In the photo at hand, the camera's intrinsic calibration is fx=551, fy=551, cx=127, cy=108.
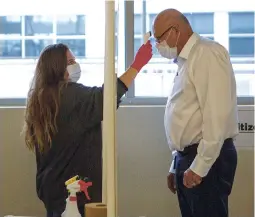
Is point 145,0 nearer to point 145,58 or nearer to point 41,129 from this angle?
point 145,58

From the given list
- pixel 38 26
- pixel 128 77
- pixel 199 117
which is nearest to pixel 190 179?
pixel 199 117

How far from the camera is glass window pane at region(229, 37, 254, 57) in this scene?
284cm

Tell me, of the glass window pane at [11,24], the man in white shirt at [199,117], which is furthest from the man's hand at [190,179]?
the glass window pane at [11,24]

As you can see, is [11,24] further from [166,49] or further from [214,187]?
[214,187]

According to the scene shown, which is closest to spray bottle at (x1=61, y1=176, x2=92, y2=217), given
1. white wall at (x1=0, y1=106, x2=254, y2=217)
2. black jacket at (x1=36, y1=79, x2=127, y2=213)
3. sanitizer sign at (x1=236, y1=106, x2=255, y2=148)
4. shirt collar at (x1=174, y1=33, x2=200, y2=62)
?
black jacket at (x1=36, y1=79, x2=127, y2=213)

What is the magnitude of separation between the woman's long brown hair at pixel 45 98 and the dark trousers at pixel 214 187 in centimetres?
52

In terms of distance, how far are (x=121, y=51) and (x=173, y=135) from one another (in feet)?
2.91

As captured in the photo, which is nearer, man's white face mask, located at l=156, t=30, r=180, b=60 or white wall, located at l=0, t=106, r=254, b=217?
man's white face mask, located at l=156, t=30, r=180, b=60

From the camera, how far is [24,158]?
2842 mm

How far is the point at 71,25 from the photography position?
9.45 ft

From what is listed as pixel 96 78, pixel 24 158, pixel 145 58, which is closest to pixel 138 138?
pixel 96 78

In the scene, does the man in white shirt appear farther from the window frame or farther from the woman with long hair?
the window frame

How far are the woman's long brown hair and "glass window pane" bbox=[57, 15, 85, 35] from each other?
0.77m

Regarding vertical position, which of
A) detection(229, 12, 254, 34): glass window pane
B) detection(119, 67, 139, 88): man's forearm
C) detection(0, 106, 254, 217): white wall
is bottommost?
detection(0, 106, 254, 217): white wall
